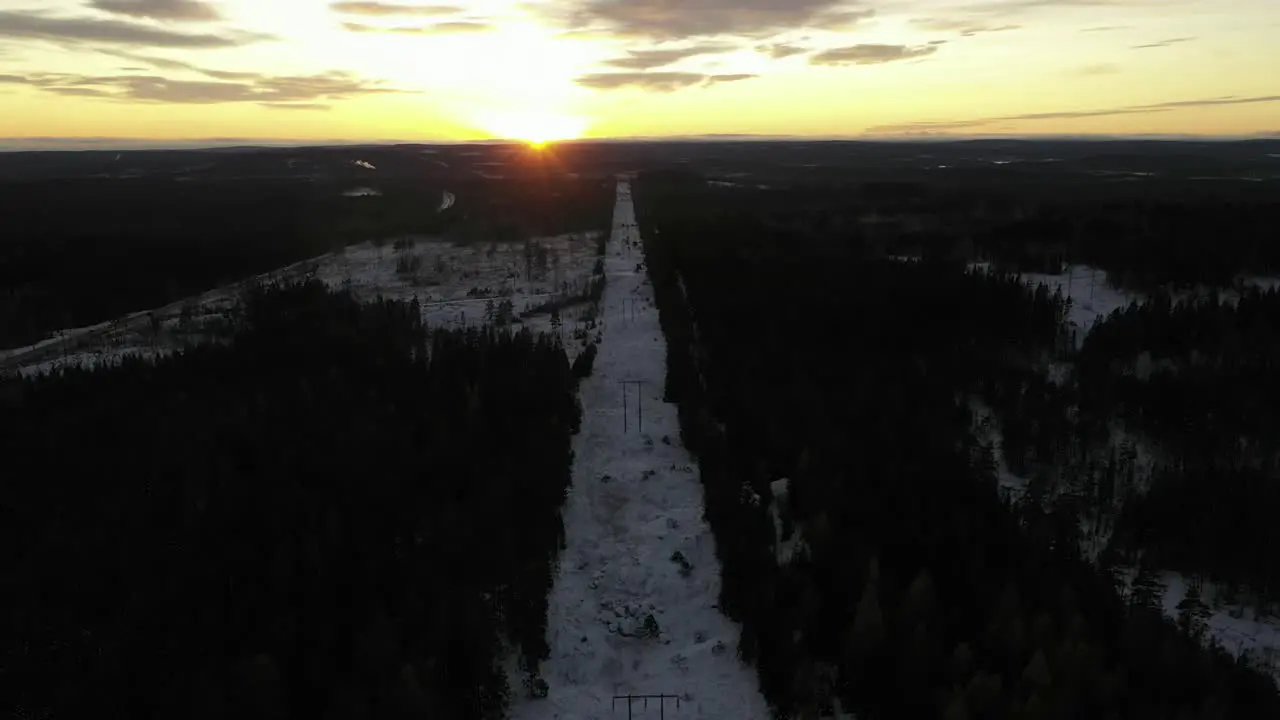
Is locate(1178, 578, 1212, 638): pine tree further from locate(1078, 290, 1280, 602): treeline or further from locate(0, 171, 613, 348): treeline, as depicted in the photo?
locate(0, 171, 613, 348): treeline

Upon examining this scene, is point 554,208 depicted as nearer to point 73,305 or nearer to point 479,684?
point 73,305

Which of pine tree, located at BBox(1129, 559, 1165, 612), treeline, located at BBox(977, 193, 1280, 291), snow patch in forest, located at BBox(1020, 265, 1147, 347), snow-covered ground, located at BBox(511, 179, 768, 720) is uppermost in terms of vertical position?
treeline, located at BBox(977, 193, 1280, 291)

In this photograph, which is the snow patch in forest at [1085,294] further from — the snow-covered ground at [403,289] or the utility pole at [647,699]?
the utility pole at [647,699]

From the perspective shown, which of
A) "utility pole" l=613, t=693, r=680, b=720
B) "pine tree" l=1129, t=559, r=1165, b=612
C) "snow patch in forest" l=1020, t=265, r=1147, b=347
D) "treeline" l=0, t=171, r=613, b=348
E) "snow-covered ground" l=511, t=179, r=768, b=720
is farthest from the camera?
"treeline" l=0, t=171, r=613, b=348

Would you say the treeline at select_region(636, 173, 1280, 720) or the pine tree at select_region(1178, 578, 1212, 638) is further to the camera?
the pine tree at select_region(1178, 578, 1212, 638)

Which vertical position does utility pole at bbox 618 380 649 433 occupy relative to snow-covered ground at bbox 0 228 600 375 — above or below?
below

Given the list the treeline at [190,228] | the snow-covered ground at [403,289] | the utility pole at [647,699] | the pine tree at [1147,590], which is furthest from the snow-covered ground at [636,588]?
the treeline at [190,228]

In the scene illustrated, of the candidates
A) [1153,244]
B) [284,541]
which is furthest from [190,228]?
[1153,244]

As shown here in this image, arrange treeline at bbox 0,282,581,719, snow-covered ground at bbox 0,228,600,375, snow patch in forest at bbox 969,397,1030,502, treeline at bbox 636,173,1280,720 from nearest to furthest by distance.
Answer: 1. treeline at bbox 636,173,1280,720
2. treeline at bbox 0,282,581,719
3. snow patch in forest at bbox 969,397,1030,502
4. snow-covered ground at bbox 0,228,600,375

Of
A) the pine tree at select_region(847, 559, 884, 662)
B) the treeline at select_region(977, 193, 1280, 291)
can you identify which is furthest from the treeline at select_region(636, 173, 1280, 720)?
the treeline at select_region(977, 193, 1280, 291)
